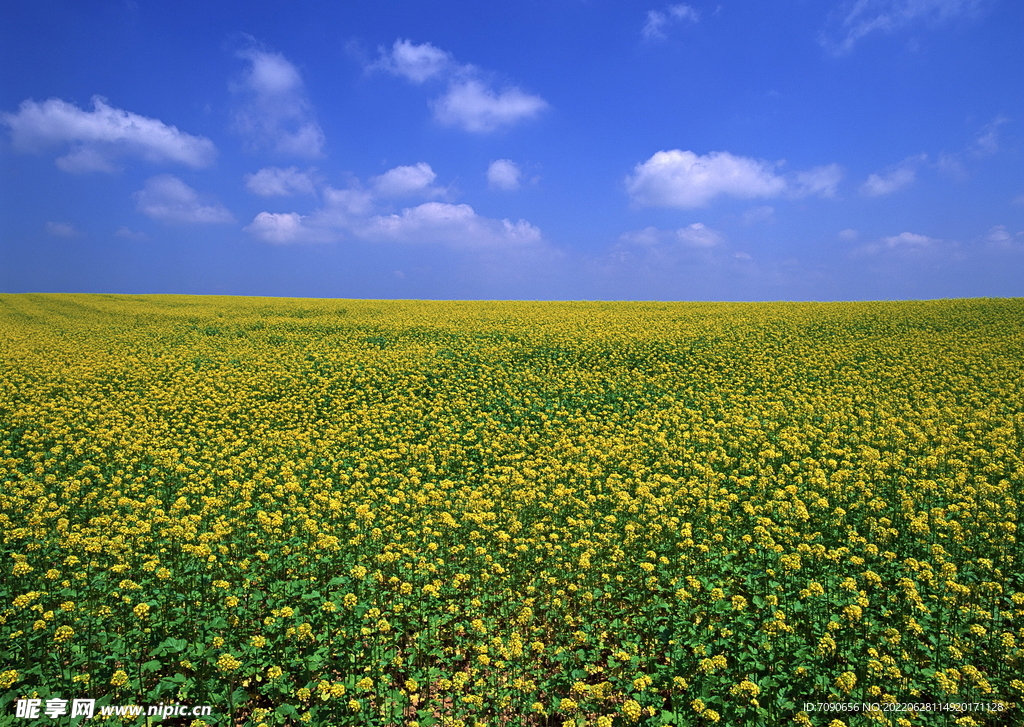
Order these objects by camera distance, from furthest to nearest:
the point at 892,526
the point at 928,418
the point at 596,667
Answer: the point at 928,418, the point at 892,526, the point at 596,667

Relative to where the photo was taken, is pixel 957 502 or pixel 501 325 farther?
pixel 501 325

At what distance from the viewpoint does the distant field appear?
17.1 feet

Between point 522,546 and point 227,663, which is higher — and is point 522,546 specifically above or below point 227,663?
above

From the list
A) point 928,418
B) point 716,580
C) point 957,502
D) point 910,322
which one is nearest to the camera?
point 716,580

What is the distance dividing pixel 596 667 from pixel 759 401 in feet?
41.0

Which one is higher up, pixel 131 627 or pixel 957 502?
pixel 957 502

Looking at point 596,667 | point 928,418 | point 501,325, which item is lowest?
point 596,667

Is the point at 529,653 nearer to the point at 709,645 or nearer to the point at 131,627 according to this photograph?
the point at 709,645

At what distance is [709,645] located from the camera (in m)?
5.72

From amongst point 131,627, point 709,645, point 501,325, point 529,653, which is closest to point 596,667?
point 529,653

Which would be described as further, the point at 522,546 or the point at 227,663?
the point at 522,546

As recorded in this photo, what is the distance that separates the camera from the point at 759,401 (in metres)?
15.9

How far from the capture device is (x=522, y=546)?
7633 millimetres

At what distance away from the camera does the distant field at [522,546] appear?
17.1 ft
